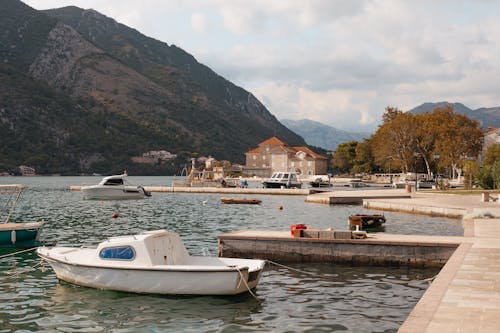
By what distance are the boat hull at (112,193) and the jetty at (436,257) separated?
54937mm

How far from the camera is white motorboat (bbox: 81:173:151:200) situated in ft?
258

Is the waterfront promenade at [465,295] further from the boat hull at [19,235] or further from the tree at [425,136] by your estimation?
the tree at [425,136]

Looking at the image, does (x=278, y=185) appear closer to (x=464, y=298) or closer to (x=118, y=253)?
(x=118, y=253)

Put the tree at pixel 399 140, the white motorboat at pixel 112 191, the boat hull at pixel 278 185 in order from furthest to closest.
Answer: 1. the tree at pixel 399 140
2. the boat hull at pixel 278 185
3. the white motorboat at pixel 112 191

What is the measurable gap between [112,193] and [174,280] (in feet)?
209

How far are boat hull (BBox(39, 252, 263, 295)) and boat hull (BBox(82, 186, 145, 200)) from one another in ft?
201

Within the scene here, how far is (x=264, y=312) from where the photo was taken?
55.0 ft

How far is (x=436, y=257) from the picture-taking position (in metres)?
22.8

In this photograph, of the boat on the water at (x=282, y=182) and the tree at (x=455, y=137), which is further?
the tree at (x=455, y=137)

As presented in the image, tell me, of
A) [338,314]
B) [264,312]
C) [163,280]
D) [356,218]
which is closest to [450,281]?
[338,314]

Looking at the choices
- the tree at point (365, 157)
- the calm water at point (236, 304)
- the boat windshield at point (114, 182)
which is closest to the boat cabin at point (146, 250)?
the calm water at point (236, 304)

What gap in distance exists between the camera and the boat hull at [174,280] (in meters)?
17.8

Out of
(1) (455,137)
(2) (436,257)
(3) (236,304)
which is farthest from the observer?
(1) (455,137)

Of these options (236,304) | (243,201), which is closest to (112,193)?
(243,201)
